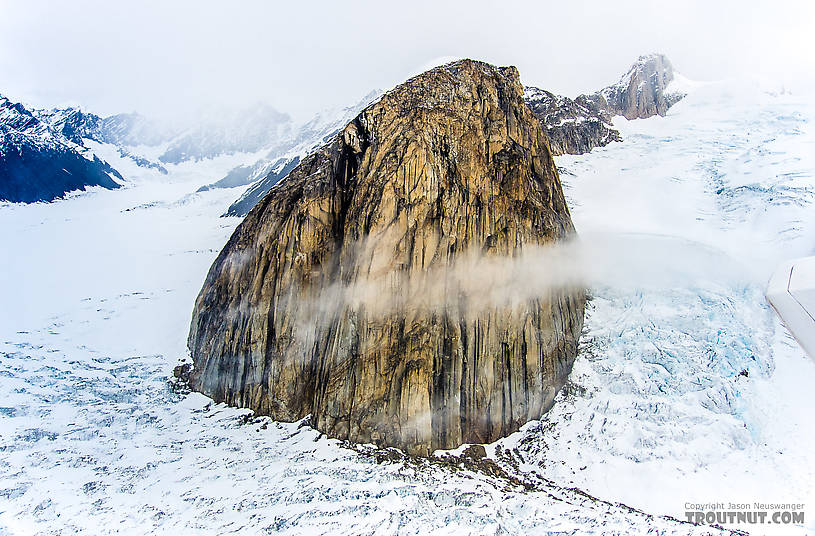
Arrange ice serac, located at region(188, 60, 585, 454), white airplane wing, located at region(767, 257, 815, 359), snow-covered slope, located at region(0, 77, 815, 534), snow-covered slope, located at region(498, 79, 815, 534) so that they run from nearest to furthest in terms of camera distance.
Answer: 1. snow-covered slope, located at region(0, 77, 815, 534)
2. snow-covered slope, located at region(498, 79, 815, 534)
3. ice serac, located at region(188, 60, 585, 454)
4. white airplane wing, located at region(767, 257, 815, 359)

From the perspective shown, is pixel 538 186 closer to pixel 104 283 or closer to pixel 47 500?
pixel 47 500

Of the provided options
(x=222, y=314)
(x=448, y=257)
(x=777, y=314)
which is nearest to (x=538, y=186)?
(x=448, y=257)

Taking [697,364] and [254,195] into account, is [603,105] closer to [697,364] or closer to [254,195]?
[697,364]

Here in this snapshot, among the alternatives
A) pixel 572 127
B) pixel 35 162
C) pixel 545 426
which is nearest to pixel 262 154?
pixel 35 162

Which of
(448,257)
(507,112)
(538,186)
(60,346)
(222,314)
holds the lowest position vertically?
(60,346)

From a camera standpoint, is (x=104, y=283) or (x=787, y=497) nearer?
(x=787, y=497)

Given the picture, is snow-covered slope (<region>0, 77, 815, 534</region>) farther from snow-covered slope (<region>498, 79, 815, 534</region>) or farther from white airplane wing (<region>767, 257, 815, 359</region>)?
white airplane wing (<region>767, 257, 815, 359</region>)

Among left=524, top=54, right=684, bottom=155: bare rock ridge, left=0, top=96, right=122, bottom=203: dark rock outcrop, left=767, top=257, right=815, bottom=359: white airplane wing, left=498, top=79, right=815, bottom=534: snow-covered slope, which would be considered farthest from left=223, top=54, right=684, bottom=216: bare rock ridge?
left=0, top=96, right=122, bottom=203: dark rock outcrop
